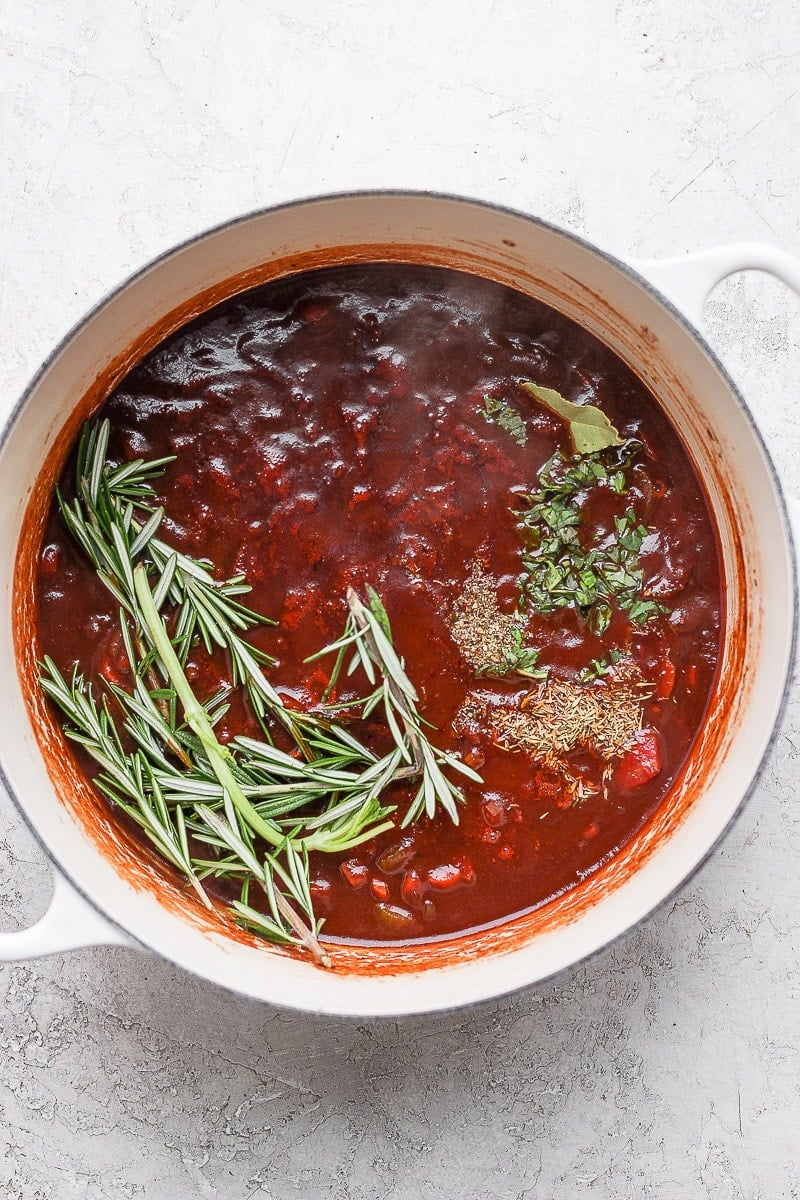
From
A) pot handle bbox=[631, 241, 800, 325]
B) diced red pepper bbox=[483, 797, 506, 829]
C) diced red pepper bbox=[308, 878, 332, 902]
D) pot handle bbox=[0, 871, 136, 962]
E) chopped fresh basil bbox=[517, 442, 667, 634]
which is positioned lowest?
diced red pepper bbox=[308, 878, 332, 902]

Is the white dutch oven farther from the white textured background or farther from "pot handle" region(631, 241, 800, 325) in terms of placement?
the white textured background

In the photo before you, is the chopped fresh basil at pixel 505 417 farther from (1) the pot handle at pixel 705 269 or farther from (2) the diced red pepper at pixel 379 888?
(2) the diced red pepper at pixel 379 888

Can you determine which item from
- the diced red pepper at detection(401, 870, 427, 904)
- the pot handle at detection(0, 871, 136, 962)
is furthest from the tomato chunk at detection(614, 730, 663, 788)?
the pot handle at detection(0, 871, 136, 962)

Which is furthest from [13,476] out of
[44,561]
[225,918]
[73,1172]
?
[73,1172]

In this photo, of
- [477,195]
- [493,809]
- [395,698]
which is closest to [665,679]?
[493,809]

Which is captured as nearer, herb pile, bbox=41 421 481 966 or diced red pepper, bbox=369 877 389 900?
herb pile, bbox=41 421 481 966

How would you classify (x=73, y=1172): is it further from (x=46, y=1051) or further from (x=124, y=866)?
(x=124, y=866)
